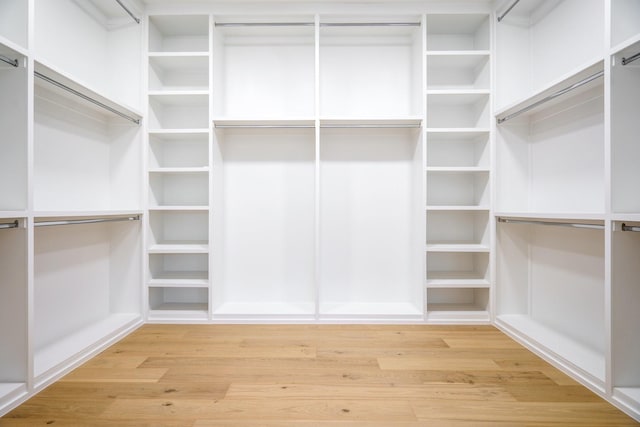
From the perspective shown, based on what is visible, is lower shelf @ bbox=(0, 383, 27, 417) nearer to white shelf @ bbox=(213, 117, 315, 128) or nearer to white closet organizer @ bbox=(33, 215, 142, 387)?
white closet organizer @ bbox=(33, 215, 142, 387)

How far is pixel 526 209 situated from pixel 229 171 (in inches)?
98.5

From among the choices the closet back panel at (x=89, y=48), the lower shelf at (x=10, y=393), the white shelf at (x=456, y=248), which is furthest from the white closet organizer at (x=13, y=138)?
the white shelf at (x=456, y=248)

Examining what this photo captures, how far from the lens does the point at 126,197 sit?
8.29 feet

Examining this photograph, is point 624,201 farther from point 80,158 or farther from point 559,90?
point 80,158

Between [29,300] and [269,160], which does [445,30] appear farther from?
[29,300]

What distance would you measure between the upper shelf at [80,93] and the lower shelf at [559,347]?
3.21 metres

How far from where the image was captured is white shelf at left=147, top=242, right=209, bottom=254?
250 centimetres

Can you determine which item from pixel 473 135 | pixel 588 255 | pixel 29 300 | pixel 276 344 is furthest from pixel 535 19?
pixel 29 300

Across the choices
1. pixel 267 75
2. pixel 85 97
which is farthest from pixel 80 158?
pixel 267 75

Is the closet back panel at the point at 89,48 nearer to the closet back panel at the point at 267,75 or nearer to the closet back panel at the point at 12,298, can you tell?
the closet back panel at the point at 267,75

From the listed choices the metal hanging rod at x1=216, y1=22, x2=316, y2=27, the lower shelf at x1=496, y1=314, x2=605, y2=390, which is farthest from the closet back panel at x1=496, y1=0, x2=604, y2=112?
the lower shelf at x1=496, y1=314, x2=605, y2=390

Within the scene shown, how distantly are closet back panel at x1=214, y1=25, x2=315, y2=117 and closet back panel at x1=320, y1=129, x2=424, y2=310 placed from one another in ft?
1.50

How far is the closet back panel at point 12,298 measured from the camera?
59.3 inches

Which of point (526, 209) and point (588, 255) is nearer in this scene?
point (588, 255)
